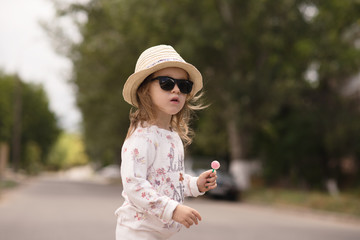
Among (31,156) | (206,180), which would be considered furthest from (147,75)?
(31,156)

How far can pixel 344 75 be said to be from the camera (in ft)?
84.9

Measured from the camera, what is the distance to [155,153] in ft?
9.68

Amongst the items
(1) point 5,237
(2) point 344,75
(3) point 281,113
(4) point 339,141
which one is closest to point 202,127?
(3) point 281,113

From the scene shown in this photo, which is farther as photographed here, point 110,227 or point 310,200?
point 310,200

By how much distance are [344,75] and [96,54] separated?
41.8ft

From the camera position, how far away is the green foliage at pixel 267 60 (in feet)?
70.8

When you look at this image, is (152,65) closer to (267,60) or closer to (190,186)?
(190,186)

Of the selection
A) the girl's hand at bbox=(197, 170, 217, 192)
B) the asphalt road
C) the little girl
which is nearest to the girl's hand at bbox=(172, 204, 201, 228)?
the little girl

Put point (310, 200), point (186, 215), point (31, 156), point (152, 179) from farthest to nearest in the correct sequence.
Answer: point (31, 156)
point (310, 200)
point (152, 179)
point (186, 215)

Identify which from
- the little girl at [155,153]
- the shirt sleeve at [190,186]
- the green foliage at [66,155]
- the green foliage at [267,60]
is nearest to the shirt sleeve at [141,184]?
the little girl at [155,153]

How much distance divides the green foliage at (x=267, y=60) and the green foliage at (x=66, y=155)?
71.2m

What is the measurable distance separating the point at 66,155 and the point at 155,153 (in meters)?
116

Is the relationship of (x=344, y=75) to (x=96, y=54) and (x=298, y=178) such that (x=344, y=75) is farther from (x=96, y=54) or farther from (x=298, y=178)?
(x=96, y=54)

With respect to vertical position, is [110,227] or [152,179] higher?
[110,227]
